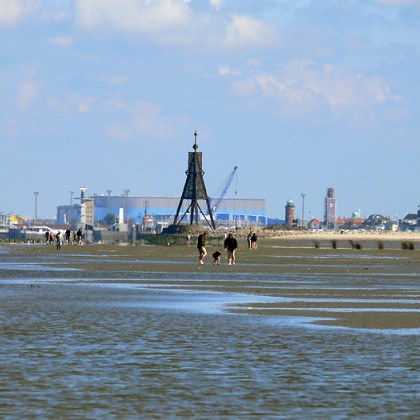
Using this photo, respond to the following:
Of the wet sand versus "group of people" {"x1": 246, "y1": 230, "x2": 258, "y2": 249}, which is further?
"group of people" {"x1": 246, "y1": 230, "x2": 258, "y2": 249}

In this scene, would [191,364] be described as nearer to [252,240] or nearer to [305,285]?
[305,285]

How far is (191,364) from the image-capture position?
16531 mm

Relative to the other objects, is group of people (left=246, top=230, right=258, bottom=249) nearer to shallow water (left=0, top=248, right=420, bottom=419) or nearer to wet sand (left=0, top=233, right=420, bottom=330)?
wet sand (left=0, top=233, right=420, bottom=330)

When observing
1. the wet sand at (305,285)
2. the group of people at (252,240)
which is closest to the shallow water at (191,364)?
the wet sand at (305,285)

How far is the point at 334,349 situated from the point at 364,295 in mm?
14685

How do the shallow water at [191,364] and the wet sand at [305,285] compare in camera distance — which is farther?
the wet sand at [305,285]

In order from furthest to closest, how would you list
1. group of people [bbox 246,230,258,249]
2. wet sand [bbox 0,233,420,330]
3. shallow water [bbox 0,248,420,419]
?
group of people [bbox 246,230,258,249]
wet sand [bbox 0,233,420,330]
shallow water [bbox 0,248,420,419]

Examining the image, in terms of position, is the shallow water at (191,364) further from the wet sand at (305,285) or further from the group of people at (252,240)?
the group of people at (252,240)

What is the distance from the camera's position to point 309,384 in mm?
14688

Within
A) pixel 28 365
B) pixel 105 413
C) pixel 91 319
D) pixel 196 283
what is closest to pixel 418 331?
pixel 91 319

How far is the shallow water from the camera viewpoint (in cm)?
1296

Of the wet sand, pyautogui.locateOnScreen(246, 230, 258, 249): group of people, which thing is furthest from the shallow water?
pyautogui.locateOnScreen(246, 230, 258, 249): group of people

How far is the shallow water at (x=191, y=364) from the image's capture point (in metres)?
13.0

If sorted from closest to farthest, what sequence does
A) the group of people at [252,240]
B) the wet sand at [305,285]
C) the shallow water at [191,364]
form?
the shallow water at [191,364]
the wet sand at [305,285]
the group of people at [252,240]
